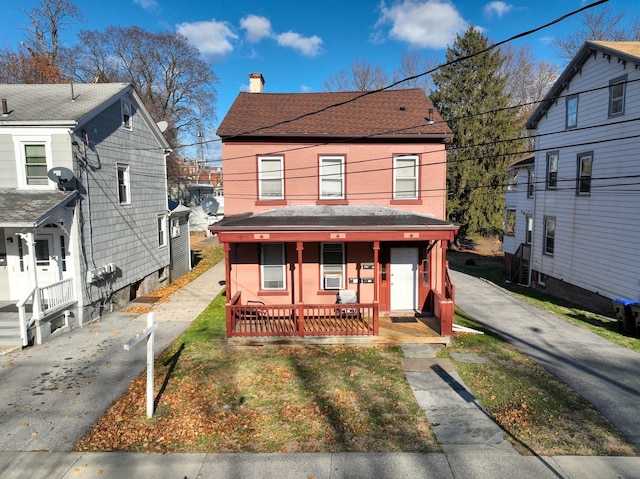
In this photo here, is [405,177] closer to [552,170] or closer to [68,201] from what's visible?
[68,201]

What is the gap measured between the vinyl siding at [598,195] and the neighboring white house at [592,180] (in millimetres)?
36

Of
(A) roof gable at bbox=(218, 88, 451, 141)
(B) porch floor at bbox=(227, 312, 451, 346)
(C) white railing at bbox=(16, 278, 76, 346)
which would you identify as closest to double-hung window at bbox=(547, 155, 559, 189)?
(A) roof gable at bbox=(218, 88, 451, 141)

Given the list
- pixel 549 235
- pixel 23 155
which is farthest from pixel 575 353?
pixel 23 155

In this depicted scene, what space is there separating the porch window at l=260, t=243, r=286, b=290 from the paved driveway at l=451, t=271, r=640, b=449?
22.4 feet

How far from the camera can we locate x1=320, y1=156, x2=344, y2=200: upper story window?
1255 cm

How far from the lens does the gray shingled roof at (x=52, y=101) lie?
451 inches

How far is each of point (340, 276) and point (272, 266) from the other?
2171mm

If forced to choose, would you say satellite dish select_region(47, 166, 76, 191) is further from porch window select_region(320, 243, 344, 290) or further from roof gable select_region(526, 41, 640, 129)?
roof gable select_region(526, 41, 640, 129)

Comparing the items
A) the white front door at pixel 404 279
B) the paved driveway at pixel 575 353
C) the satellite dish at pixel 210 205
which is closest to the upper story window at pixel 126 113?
the satellite dish at pixel 210 205

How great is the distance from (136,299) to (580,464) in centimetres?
1541

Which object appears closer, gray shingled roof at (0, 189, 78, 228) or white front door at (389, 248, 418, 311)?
gray shingled roof at (0, 189, 78, 228)

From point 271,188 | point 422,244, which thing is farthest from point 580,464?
point 271,188

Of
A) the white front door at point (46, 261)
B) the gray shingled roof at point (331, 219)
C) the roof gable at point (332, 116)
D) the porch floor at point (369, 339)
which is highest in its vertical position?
the roof gable at point (332, 116)

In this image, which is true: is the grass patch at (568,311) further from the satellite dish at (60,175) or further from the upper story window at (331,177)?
the satellite dish at (60,175)
